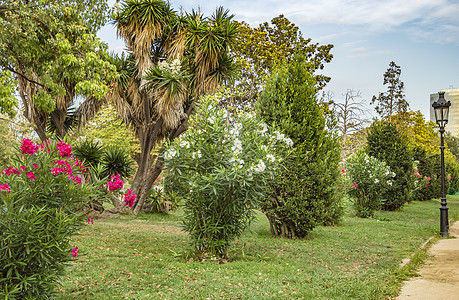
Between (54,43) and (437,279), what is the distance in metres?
8.63

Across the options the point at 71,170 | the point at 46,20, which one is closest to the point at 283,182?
the point at 71,170

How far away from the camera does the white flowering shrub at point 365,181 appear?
1497cm

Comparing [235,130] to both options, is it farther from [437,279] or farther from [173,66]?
[173,66]

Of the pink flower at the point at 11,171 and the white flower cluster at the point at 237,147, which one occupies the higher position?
the white flower cluster at the point at 237,147

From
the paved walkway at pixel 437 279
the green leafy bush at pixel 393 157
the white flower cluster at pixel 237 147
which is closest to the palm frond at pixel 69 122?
the white flower cluster at pixel 237 147

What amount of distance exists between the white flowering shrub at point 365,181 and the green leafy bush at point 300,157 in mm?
5702

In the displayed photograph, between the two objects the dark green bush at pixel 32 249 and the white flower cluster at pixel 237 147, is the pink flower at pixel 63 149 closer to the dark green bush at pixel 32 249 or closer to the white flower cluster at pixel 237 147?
the dark green bush at pixel 32 249

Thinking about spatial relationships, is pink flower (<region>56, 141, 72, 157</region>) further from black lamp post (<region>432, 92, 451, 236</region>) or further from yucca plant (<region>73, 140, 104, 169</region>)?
black lamp post (<region>432, 92, 451, 236</region>)

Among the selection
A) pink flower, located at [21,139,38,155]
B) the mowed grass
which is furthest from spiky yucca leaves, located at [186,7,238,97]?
pink flower, located at [21,139,38,155]

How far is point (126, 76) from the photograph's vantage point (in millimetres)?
13969

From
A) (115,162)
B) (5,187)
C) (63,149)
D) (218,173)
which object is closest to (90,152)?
(115,162)

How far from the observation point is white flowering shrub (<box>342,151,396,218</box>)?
1497 cm

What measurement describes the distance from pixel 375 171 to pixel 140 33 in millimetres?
9711

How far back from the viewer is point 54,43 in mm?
8789
